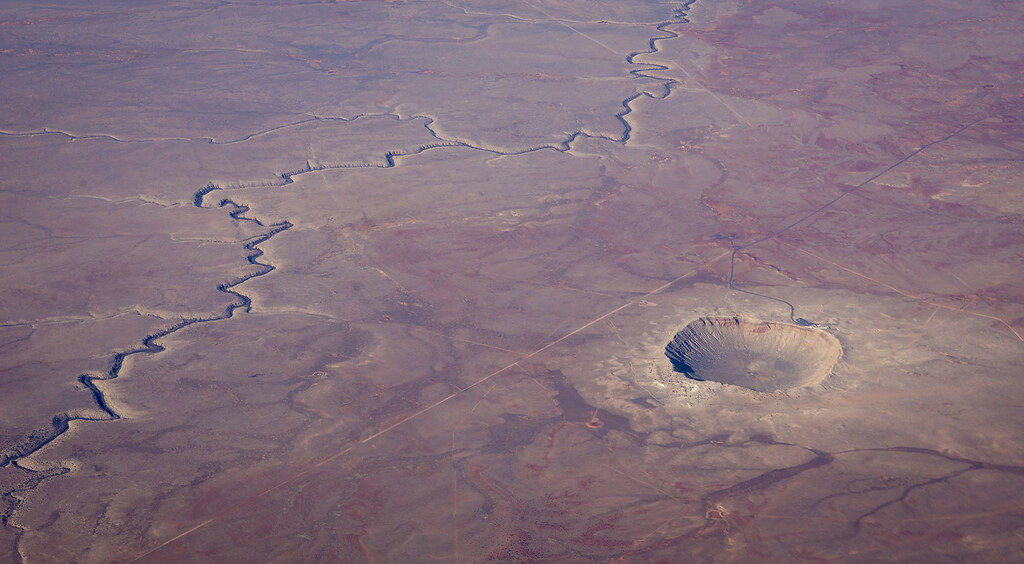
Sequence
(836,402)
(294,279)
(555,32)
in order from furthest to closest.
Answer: (555,32) → (294,279) → (836,402)

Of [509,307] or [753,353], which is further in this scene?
[509,307]

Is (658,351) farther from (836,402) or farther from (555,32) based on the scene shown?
(555,32)

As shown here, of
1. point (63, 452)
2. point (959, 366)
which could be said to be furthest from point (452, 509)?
point (959, 366)

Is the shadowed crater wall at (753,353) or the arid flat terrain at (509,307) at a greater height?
the arid flat terrain at (509,307)

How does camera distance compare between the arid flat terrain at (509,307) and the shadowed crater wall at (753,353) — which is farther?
the shadowed crater wall at (753,353)
